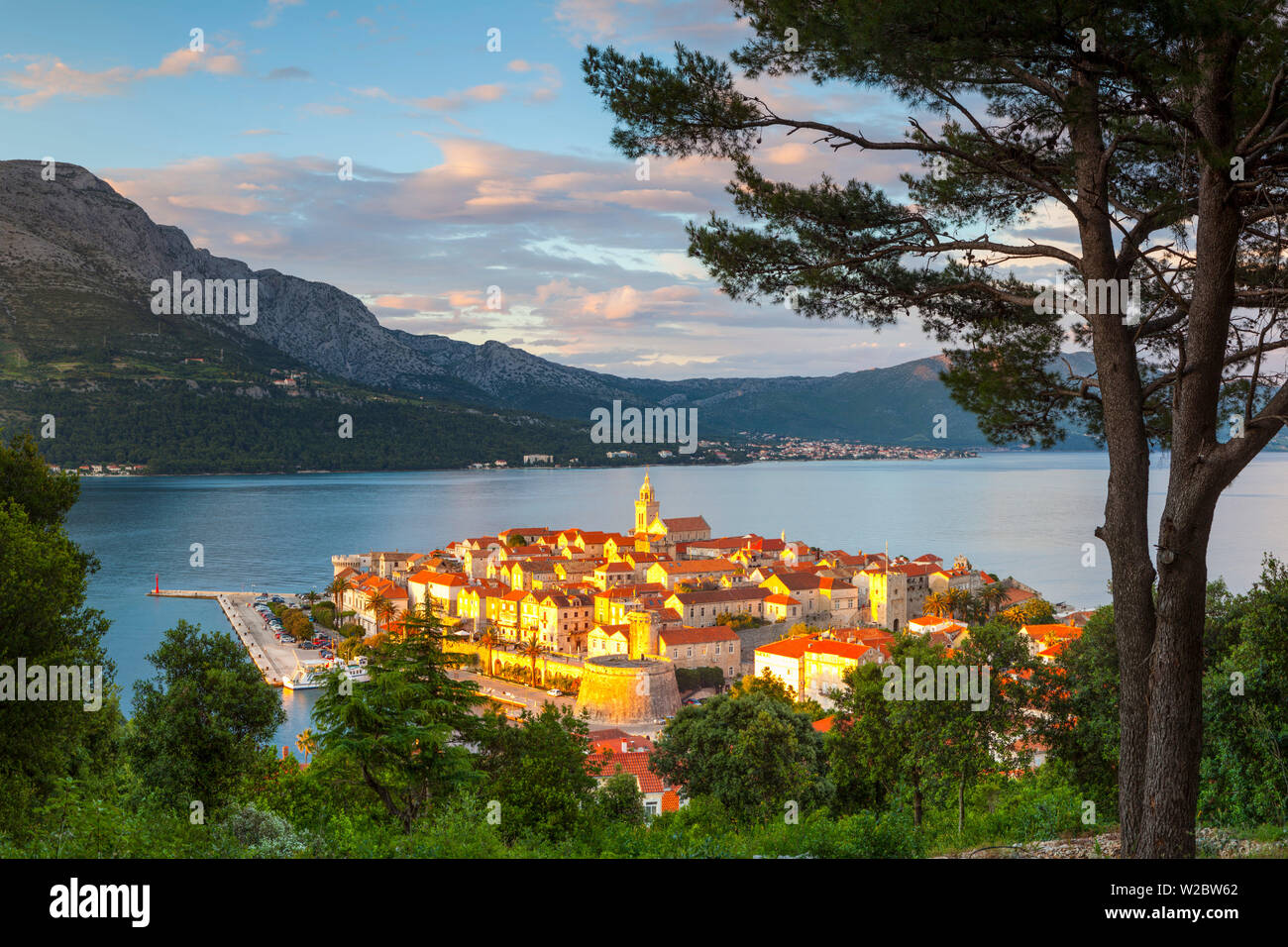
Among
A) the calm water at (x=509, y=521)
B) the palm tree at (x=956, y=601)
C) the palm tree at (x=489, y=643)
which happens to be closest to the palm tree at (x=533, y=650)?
the palm tree at (x=489, y=643)

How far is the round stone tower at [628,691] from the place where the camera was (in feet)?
123

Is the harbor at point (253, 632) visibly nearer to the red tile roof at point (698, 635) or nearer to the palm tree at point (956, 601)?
the red tile roof at point (698, 635)

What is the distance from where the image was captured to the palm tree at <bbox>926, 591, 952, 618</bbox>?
5472cm

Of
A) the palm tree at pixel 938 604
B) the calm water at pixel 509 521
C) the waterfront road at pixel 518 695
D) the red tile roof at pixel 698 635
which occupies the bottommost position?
the waterfront road at pixel 518 695

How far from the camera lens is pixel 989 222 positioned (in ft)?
24.5

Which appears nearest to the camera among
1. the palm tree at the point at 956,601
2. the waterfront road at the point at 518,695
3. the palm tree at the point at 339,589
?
the waterfront road at the point at 518,695

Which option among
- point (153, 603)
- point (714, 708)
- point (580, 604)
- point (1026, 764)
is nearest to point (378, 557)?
point (153, 603)

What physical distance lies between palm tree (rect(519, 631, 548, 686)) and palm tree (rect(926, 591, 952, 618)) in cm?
2406

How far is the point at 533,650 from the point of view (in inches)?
1893

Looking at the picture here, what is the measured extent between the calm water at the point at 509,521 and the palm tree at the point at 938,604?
370 inches

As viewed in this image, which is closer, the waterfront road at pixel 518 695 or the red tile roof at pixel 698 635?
the waterfront road at pixel 518 695

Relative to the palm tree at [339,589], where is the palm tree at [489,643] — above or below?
A: below

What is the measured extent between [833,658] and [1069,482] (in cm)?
14734

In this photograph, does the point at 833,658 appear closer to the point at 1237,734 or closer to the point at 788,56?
the point at 1237,734
